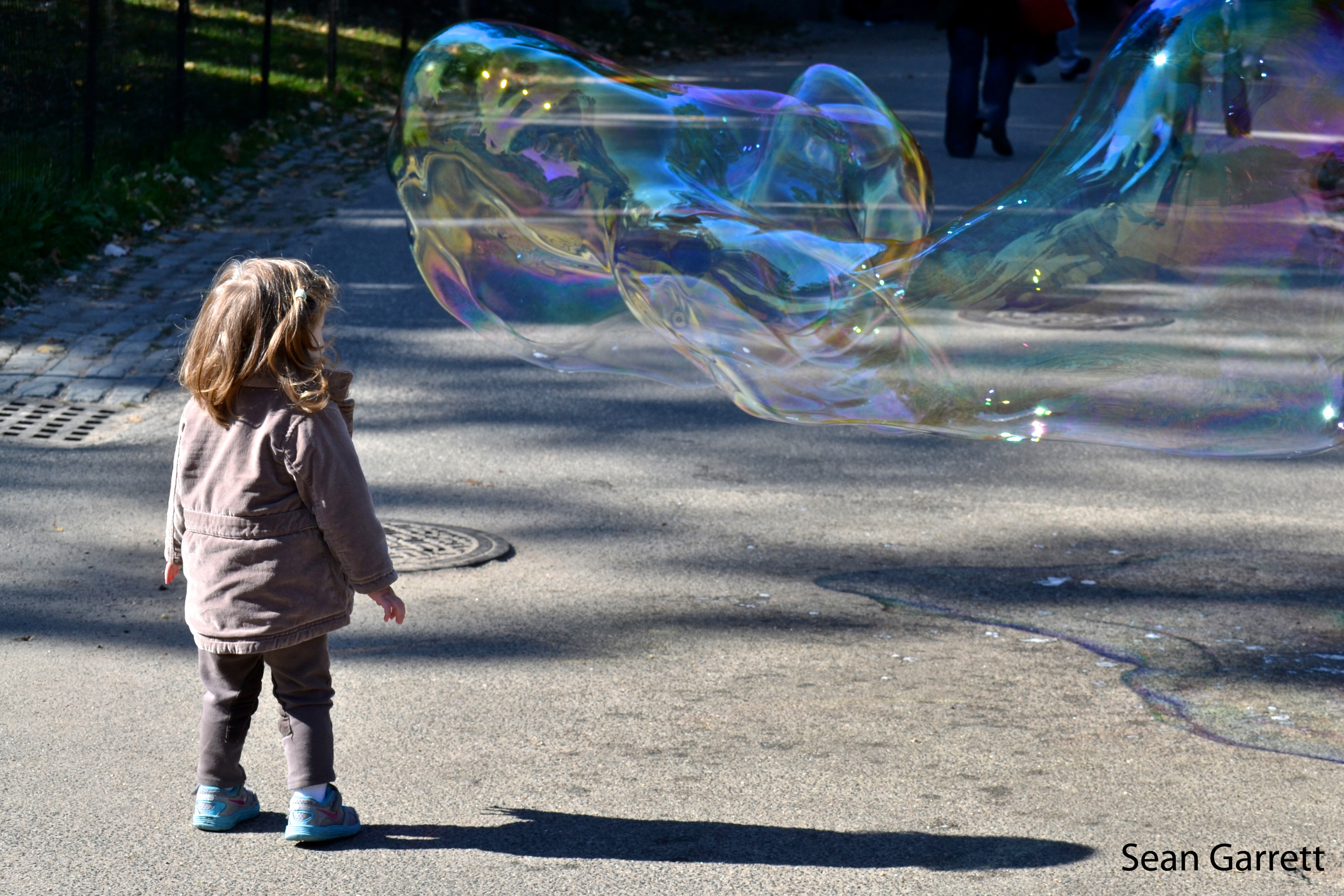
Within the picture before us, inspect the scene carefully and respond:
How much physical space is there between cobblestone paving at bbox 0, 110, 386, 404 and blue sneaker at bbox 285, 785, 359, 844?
134cm

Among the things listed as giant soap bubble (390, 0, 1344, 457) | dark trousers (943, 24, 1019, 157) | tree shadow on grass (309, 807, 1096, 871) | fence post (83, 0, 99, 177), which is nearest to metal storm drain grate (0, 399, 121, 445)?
giant soap bubble (390, 0, 1344, 457)

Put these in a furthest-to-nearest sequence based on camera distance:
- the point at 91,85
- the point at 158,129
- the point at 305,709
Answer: the point at 158,129 < the point at 91,85 < the point at 305,709

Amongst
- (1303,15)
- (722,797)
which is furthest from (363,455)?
(1303,15)

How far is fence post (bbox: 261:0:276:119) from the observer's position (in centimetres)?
1234

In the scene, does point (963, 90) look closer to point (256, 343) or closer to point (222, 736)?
point (256, 343)

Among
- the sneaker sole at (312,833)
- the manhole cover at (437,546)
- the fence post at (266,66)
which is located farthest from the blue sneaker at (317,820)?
the fence post at (266,66)

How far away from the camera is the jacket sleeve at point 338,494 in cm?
298

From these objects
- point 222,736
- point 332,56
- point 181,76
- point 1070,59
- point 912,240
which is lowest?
point 222,736

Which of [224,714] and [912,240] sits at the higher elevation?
[912,240]

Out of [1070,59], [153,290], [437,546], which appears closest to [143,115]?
[153,290]

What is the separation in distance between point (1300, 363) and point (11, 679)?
11.5 feet

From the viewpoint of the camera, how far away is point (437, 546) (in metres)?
4.82

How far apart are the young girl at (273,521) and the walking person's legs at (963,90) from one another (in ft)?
31.5

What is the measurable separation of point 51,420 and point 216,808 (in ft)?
11.5
